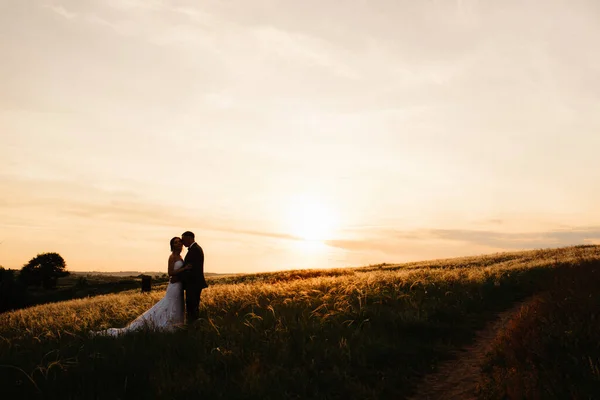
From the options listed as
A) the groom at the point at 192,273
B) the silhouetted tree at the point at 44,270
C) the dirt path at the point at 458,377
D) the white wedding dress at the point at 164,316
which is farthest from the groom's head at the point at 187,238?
the silhouetted tree at the point at 44,270

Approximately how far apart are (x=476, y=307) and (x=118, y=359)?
10.6m

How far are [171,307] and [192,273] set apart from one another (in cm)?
112

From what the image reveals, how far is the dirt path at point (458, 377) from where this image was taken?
26.1ft

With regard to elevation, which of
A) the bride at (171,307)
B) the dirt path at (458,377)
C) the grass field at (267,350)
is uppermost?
the bride at (171,307)

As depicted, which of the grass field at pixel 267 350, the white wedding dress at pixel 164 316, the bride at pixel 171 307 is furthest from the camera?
the bride at pixel 171 307

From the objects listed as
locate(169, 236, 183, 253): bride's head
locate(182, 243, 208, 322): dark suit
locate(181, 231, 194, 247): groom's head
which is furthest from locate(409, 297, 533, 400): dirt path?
locate(169, 236, 183, 253): bride's head

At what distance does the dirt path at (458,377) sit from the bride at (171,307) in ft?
21.3

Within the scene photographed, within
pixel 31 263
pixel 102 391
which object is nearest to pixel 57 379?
pixel 102 391

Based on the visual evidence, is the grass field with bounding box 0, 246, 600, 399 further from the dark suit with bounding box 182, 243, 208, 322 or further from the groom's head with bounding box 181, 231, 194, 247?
the groom's head with bounding box 181, 231, 194, 247

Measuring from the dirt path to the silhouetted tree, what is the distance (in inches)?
3070

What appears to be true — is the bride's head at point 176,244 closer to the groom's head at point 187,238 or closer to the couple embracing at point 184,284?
the couple embracing at point 184,284

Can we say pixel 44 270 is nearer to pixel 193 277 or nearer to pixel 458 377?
pixel 193 277

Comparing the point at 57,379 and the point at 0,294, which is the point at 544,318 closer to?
the point at 57,379

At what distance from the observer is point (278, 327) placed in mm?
10398
